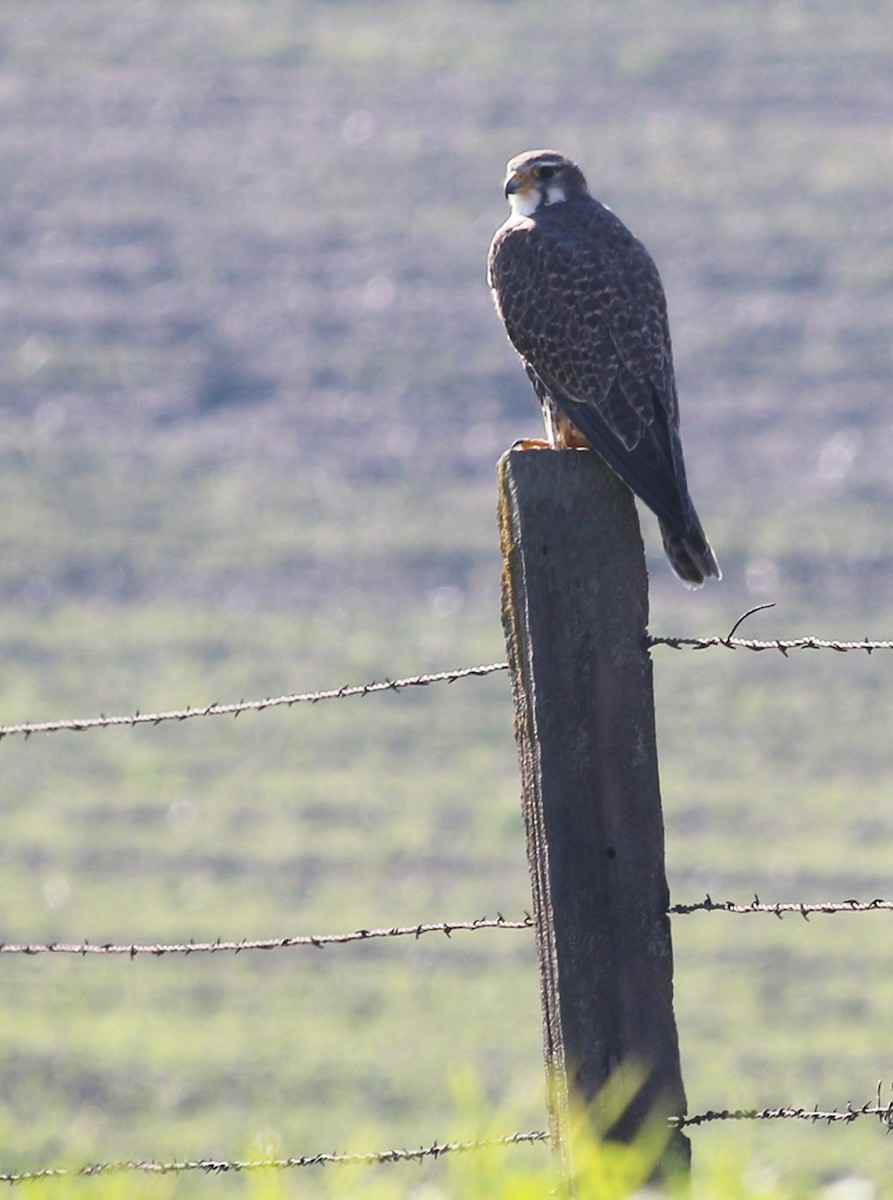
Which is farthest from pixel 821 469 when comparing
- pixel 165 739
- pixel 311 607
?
pixel 165 739

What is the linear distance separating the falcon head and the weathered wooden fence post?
282 centimetres

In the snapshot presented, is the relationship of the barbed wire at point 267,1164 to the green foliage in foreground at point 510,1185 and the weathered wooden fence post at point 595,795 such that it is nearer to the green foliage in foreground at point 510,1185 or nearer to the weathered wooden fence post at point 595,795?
the green foliage in foreground at point 510,1185

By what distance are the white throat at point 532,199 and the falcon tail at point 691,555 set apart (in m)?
1.74

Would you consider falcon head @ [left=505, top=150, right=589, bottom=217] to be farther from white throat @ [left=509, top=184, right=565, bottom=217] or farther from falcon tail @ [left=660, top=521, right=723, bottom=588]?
falcon tail @ [left=660, top=521, right=723, bottom=588]

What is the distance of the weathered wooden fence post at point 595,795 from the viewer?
13.2 ft

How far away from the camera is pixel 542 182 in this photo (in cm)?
684

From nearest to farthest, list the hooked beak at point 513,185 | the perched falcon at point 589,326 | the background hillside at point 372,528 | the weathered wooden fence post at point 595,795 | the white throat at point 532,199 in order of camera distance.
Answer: the weathered wooden fence post at point 595,795 < the perched falcon at point 589,326 < the white throat at point 532,199 < the hooked beak at point 513,185 < the background hillside at point 372,528

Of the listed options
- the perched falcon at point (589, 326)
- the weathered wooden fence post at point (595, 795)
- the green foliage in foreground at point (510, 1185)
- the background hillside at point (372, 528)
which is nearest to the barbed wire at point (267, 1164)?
the green foliage in foreground at point (510, 1185)

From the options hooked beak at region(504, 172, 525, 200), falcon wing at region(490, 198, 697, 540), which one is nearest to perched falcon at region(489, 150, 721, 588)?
falcon wing at region(490, 198, 697, 540)

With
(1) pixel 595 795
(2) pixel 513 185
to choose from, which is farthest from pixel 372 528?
(1) pixel 595 795

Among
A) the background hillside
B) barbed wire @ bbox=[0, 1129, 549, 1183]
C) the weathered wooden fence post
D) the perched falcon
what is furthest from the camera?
the background hillside

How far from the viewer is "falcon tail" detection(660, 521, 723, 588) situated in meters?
5.17

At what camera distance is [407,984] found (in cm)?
2883

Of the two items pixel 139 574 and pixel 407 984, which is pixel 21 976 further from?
pixel 139 574
